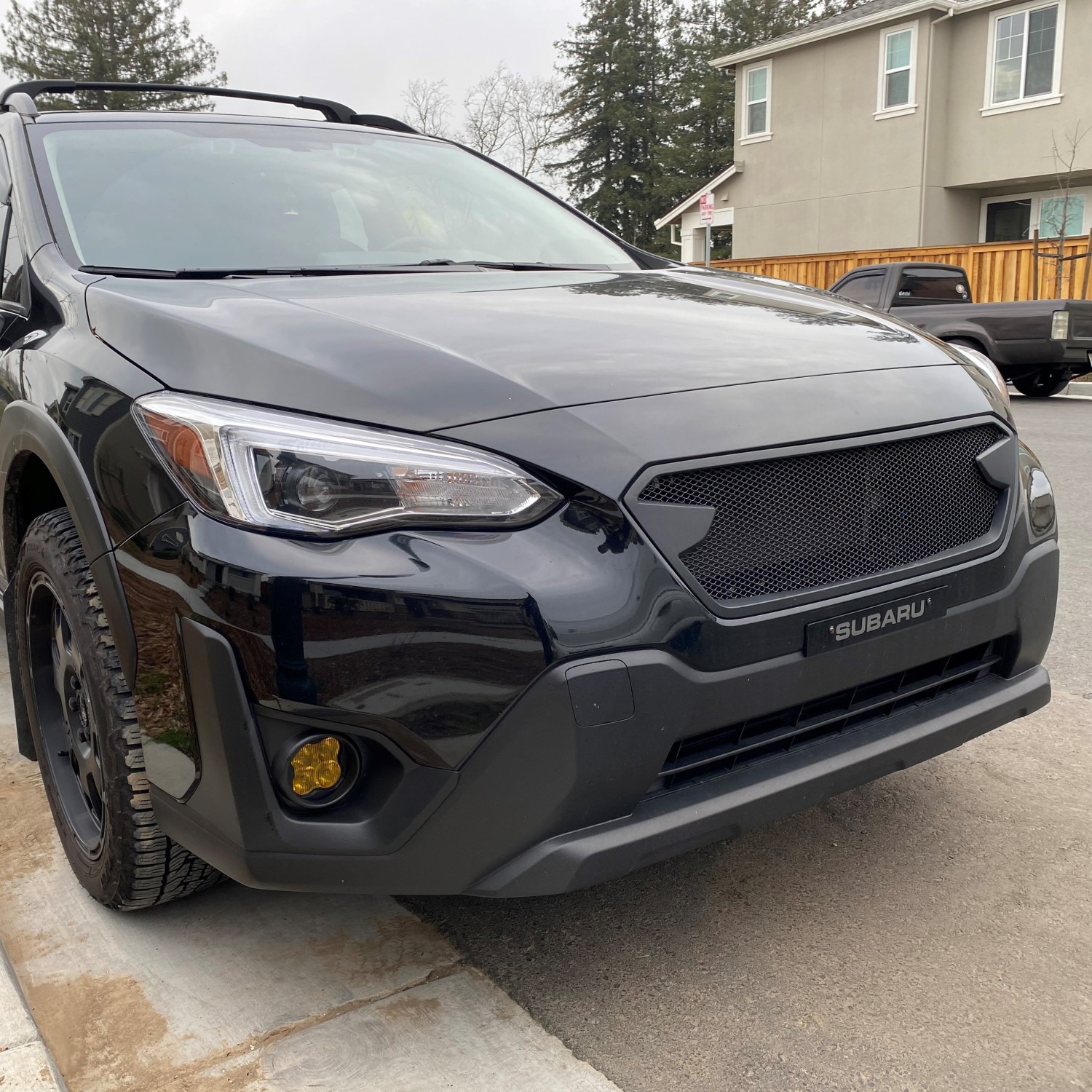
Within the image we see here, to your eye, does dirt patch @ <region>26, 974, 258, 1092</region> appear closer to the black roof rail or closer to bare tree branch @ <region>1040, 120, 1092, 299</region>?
the black roof rail

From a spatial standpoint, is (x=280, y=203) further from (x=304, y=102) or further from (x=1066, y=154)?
(x=1066, y=154)

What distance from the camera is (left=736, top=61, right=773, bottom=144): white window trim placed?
26969mm

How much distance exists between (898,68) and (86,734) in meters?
25.6

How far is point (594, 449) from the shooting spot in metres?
1.90

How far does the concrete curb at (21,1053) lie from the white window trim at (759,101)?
27882 mm

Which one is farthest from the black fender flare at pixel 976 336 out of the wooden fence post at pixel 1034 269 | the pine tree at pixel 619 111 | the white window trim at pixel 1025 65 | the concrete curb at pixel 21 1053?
the pine tree at pixel 619 111

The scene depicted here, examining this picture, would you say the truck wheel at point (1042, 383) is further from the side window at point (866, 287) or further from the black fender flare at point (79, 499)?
the black fender flare at point (79, 499)

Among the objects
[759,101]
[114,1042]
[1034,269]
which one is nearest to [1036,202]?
[759,101]

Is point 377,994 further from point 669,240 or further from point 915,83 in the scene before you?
point 669,240

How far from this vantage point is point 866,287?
1308 cm

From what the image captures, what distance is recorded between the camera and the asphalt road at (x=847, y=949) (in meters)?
1.96

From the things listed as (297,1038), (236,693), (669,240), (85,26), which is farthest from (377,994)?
(85,26)

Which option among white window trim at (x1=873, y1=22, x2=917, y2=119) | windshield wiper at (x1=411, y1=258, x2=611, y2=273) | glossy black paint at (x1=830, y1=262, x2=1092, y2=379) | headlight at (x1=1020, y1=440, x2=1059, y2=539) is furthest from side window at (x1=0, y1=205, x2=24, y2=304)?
white window trim at (x1=873, y1=22, x2=917, y2=119)

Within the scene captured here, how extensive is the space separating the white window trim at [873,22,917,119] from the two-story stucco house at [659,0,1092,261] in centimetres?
3
